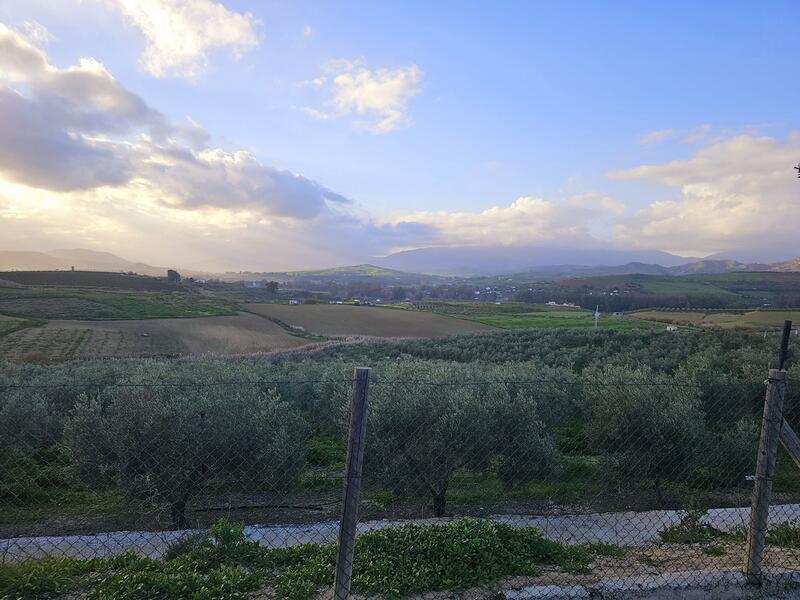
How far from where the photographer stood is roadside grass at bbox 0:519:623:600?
4008mm

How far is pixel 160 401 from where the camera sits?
846 cm

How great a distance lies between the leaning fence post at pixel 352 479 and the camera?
353 cm

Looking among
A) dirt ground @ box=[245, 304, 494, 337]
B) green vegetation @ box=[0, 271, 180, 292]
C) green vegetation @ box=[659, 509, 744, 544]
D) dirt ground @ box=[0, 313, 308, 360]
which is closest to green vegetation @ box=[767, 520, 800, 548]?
green vegetation @ box=[659, 509, 744, 544]

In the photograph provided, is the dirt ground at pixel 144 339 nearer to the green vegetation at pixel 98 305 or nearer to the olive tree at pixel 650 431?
the green vegetation at pixel 98 305

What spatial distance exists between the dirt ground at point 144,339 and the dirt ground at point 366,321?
5476 mm

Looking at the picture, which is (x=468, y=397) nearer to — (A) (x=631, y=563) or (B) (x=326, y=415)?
(A) (x=631, y=563)

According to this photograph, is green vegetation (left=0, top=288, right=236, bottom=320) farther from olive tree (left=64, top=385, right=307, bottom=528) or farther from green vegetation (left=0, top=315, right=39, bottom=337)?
olive tree (left=64, top=385, right=307, bottom=528)

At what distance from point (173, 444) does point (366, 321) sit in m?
45.9

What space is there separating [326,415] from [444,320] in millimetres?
41969

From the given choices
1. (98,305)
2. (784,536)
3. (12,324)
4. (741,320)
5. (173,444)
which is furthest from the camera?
(98,305)

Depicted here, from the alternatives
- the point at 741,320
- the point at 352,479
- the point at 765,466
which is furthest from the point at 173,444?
the point at 741,320

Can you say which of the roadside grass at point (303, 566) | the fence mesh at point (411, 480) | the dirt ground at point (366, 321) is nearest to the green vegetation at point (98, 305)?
the dirt ground at point (366, 321)

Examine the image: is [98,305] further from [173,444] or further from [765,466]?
[765,466]

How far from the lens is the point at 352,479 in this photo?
11.6 ft
